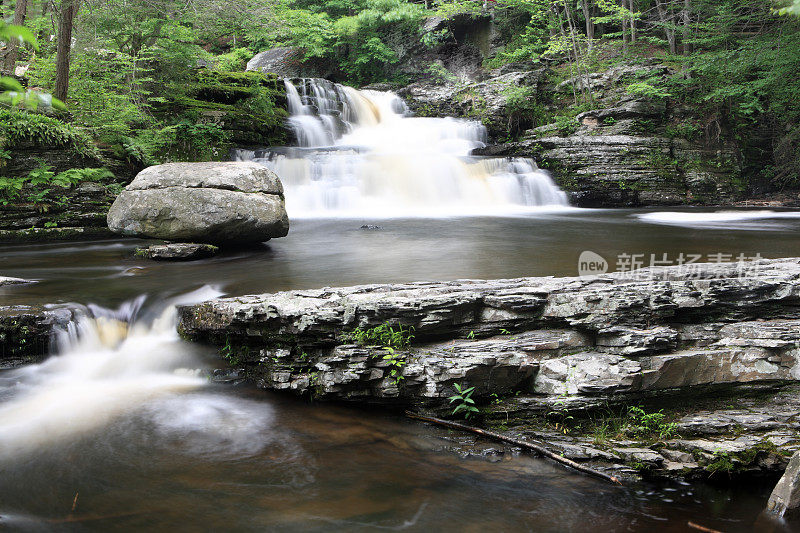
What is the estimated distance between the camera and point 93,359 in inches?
180

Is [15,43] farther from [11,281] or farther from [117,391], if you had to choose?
[117,391]

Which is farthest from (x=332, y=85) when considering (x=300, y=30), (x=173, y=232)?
(x=173, y=232)

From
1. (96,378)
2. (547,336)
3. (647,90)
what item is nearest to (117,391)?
(96,378)

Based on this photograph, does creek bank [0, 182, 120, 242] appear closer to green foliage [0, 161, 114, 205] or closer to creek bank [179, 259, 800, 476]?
green foliage [0, 161, 114, 205]

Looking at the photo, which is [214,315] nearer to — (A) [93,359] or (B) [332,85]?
(A) [93,359]

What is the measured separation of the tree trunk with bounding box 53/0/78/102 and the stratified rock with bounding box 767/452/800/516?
13225 mm

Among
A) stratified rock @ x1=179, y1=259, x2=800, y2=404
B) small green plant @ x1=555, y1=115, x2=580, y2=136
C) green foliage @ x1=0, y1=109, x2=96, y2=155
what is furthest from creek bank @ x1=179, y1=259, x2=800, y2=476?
small green plant @ x1=555, y1=115, x2=580, y2=136

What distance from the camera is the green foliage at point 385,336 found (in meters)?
3.97

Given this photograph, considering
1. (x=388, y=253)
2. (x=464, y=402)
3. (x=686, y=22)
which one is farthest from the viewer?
(x=686, y=22)

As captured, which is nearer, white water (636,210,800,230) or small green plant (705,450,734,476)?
small green plant (705,450,734,476)

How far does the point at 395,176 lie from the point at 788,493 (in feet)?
40.1

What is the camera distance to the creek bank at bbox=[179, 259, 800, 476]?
3648mm

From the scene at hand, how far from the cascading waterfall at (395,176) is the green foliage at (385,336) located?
8.70 m

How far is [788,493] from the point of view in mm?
2789
